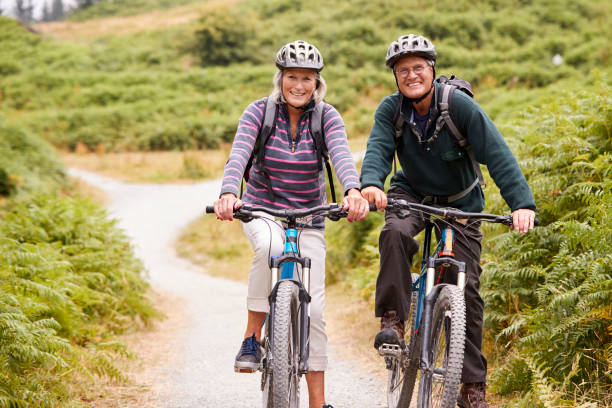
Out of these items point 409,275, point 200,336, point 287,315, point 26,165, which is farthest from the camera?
point 26,165

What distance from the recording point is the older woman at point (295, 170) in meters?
3.89

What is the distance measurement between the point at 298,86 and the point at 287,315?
1.52 m

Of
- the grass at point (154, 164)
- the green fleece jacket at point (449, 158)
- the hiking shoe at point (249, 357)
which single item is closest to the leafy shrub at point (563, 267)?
the green fleece jacket at point (449, 158)

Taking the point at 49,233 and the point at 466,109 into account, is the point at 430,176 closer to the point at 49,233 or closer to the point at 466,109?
the point at 466,109

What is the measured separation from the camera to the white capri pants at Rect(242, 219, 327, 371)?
12.7ft

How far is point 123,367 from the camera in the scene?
609cm

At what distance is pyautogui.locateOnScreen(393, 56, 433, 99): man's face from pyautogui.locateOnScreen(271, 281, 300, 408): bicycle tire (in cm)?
145

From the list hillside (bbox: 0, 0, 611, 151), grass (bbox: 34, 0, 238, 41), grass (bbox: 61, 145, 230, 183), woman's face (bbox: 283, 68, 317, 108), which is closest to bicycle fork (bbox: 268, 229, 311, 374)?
woman's face (bbox: 283, 68, 317, 108)

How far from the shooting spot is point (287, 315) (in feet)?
11.1

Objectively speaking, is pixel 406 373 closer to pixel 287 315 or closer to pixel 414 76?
pixel 287 315

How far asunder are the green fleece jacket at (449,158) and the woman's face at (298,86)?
491 millimetres

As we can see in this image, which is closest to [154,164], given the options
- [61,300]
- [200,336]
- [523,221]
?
[200,336]

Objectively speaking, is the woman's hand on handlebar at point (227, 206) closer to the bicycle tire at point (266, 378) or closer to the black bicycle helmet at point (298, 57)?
the bicycle tire at point (266, 378)

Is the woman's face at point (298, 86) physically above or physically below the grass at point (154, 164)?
above
